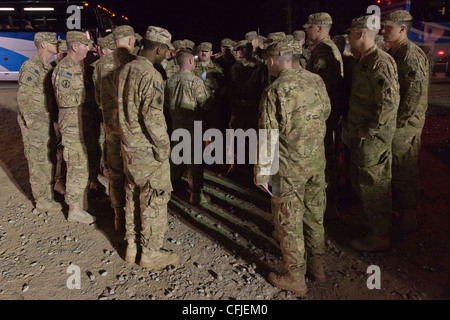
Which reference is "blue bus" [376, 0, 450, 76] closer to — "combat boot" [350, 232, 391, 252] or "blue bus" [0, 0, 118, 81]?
"combat boot" [350, 232, 391, 252]

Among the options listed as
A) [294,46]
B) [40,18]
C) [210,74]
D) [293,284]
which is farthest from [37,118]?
[40,18]

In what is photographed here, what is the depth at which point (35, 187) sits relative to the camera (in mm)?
4395

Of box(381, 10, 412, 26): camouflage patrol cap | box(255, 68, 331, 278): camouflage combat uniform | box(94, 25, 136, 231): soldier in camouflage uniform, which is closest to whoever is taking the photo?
box(255, 68, 331, 278): camouflage combat uniform

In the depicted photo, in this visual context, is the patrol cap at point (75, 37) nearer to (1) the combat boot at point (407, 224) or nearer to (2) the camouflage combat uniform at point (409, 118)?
(2) the camouflage combat uniform at point (409, 118)

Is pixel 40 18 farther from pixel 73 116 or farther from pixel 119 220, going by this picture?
pixel 119 220

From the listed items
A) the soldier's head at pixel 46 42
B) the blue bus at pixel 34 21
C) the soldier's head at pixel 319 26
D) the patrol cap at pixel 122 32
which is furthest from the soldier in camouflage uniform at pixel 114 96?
the blue bus at pixel 34 21

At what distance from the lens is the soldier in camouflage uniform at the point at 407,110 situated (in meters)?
3.43

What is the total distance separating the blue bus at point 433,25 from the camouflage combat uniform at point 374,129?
1065cm

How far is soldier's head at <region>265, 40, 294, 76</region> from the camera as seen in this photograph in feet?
8.79

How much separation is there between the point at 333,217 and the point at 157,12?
3037 centimetres

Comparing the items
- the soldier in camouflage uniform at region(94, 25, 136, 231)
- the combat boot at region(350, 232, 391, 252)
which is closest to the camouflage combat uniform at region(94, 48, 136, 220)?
the soldier in camouflage uniform at region(94, 25, 136, 231)

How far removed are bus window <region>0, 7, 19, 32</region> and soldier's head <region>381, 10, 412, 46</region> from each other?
13769 millimetres

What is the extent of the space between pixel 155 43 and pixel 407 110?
2.68m
